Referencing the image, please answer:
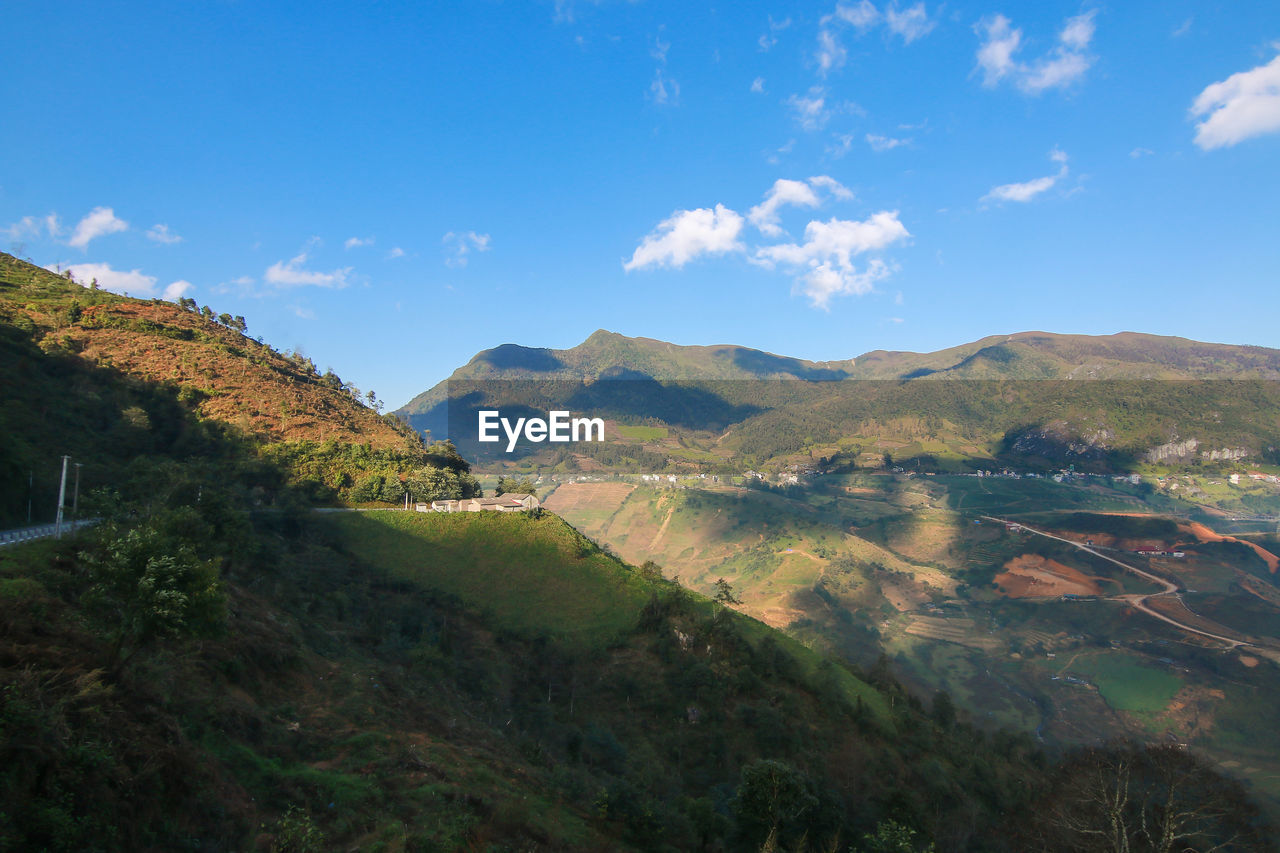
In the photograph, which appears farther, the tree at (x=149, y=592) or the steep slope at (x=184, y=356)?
the steep slope at (x=184, y=356)

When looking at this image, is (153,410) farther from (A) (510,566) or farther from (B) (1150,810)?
(B) (1150,810)

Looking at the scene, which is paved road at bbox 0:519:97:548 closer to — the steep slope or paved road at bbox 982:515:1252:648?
the steep slope

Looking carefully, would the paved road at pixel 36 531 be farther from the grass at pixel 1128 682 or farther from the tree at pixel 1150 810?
the grass at pixel 1128 682

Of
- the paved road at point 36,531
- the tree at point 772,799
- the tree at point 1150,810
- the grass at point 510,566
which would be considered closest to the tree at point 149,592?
the paved road at point 36,531

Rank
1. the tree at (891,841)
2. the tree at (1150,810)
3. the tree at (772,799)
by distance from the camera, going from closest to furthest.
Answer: the tree at (1150,810), the tree at (891,841), the tree at (772,799)

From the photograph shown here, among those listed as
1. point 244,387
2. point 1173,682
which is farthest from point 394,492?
point 1173,682

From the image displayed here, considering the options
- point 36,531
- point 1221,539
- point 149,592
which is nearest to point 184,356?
point 36,531
